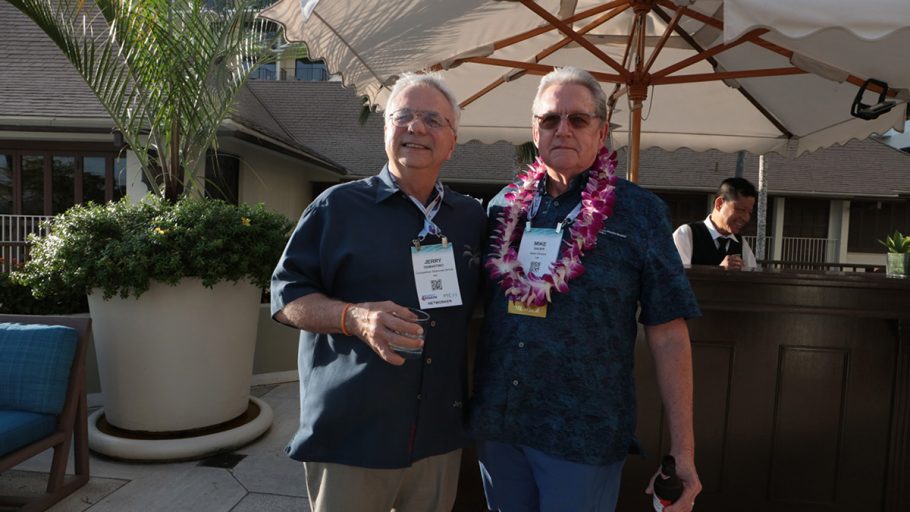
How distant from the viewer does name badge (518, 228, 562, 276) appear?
64.8 inches

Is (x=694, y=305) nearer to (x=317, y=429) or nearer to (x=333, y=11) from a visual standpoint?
(x=317, y=429)

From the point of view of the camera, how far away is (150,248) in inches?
139

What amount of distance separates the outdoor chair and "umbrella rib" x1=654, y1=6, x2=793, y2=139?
14.6ft

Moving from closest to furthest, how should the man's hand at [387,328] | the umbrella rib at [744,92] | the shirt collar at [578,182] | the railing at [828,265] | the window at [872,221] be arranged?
1. the man's hand at [387,328]
2. the shirt collar at [578,182]
3. the umbrella rib at [744,92]
4. the railing at [828,265]
5. the window at [872,221]

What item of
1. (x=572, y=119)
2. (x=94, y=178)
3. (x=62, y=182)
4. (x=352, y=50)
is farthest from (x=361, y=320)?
(x=62, y=182)

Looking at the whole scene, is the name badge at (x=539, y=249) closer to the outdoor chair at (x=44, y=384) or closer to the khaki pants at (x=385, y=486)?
the khaki pants at (x=385, y=486)

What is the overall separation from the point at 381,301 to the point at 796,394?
2140 millimetres

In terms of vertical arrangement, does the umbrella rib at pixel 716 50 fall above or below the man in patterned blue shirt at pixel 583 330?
above

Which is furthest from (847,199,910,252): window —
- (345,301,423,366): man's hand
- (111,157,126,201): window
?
(345,301,423,366): man's hand

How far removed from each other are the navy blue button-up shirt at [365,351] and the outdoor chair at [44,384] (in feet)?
6.48

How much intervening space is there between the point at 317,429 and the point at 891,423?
258cm

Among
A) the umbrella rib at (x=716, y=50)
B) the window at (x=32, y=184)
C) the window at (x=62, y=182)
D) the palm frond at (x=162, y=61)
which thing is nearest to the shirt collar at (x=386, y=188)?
the umbrella rib at (x=716, y=50)

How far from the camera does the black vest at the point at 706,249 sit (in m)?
4.21

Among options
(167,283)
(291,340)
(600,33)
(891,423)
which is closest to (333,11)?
(167,283)
